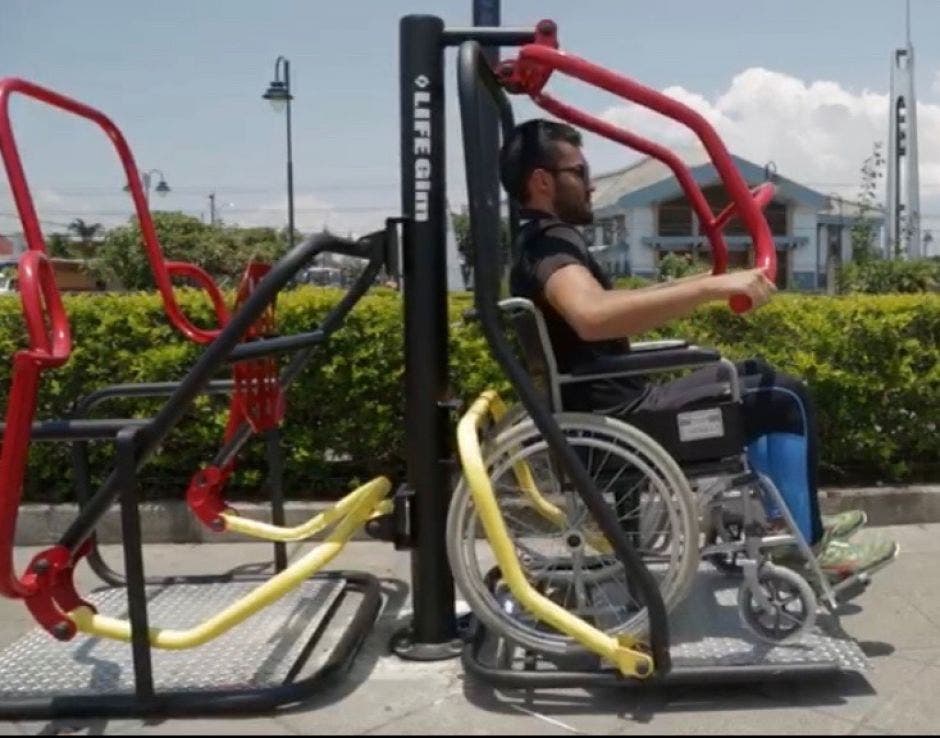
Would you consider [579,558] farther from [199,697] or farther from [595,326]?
[199,697]

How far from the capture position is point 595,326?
9.66 ft

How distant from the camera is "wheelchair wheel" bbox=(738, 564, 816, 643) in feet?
10.1

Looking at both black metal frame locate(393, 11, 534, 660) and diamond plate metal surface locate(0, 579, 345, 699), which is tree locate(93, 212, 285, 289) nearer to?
diamond plate metal surface locate(0, 579, 345, 699)

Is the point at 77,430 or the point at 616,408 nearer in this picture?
the point at 77,430

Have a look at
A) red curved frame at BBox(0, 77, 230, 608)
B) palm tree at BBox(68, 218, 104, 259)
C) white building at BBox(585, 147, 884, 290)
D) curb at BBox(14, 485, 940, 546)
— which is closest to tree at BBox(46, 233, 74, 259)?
palm tree at BBox(68, 218, 104, 259)

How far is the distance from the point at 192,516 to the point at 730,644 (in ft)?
8.98

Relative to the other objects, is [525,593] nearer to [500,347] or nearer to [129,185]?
[500,347]

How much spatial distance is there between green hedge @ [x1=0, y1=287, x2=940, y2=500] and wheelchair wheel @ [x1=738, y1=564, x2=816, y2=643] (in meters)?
1.91

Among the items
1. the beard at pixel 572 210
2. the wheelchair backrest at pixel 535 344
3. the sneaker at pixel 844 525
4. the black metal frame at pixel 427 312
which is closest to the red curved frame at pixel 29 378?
the black metal frame at pixel 427 312

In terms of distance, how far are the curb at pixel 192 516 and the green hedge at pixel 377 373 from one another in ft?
0.46

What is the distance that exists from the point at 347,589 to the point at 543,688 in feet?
3.96

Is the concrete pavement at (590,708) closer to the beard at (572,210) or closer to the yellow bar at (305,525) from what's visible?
the yellow bar at (305,525)

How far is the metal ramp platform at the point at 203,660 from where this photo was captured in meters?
Result: 2.94

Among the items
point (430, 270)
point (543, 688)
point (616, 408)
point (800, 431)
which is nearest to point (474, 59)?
point (430, 270)
